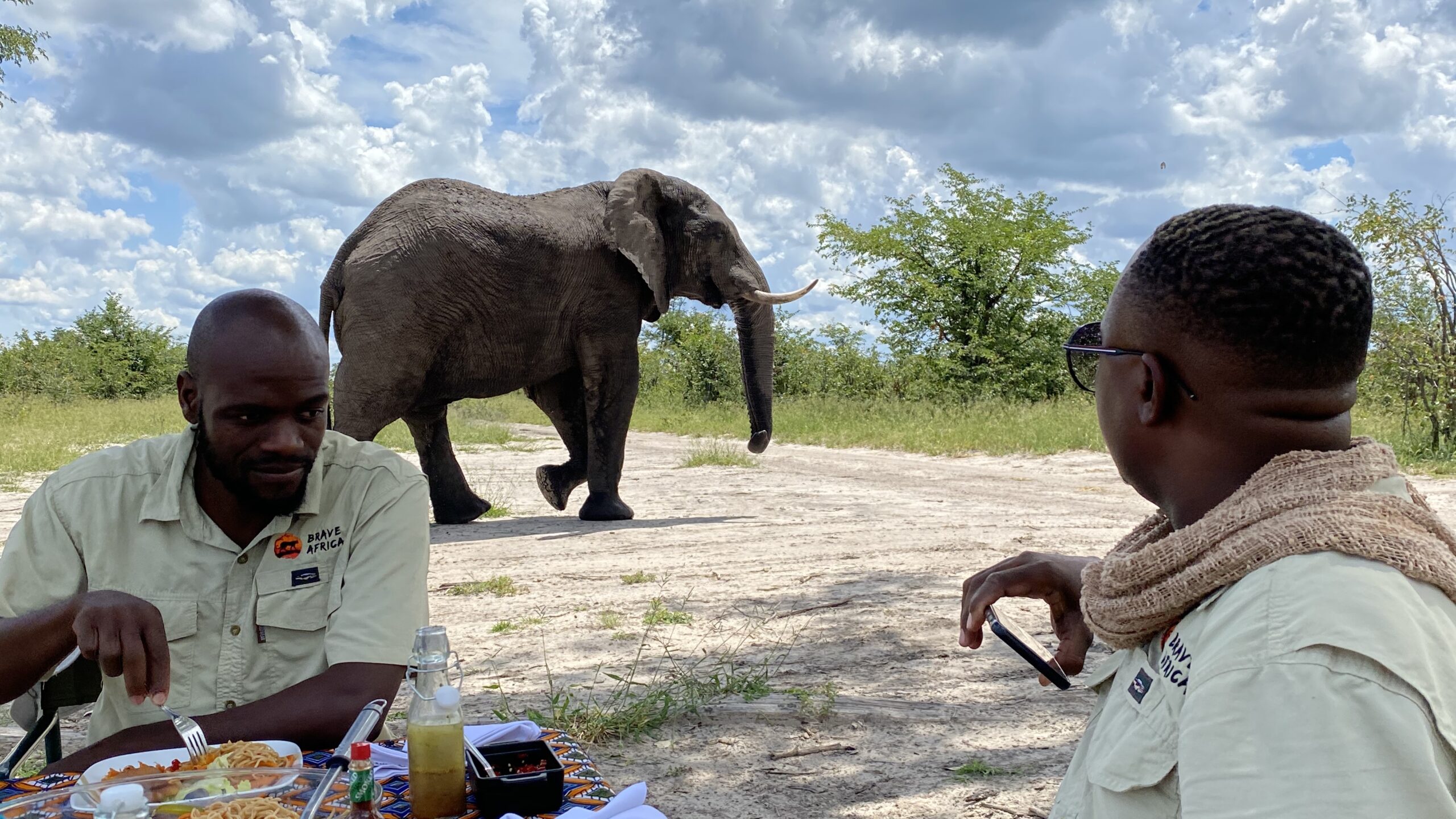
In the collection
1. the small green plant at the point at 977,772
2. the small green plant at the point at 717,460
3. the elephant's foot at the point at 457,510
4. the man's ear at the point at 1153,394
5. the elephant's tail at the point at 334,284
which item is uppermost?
the elephant's tail at the point at 334,284

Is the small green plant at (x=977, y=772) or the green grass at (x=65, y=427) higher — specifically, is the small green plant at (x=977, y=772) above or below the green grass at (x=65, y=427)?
below

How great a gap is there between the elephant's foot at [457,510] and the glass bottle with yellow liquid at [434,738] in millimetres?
7204

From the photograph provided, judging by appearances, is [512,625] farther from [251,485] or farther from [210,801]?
Answer: [210,801]

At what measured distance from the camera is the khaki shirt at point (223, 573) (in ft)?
8.11

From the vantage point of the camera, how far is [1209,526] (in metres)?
1.33

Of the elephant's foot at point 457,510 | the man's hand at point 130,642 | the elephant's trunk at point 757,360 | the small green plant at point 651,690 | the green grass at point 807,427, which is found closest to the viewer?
the man's hand at point 130,642

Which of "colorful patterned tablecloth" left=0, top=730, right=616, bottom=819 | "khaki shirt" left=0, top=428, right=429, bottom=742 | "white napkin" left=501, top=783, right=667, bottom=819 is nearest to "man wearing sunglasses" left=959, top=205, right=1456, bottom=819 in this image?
"white napkin" left=501, top=783, right=667, bottom=819

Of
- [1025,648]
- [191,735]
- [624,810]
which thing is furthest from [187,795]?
[1025,648]

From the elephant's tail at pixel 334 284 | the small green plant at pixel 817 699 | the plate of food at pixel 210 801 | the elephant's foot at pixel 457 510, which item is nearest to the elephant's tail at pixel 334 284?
the elephant's tail at pixel 334 284

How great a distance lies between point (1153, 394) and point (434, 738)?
1139 mm

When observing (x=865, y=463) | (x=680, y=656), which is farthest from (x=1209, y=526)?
(x=865, y=463)

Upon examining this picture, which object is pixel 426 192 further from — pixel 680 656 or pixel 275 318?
pixel 275 318

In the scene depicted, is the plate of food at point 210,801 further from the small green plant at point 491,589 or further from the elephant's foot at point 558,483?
the elephant's foot at point 558,483

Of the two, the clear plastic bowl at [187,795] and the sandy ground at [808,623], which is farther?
the sandy ground at [808,623]
